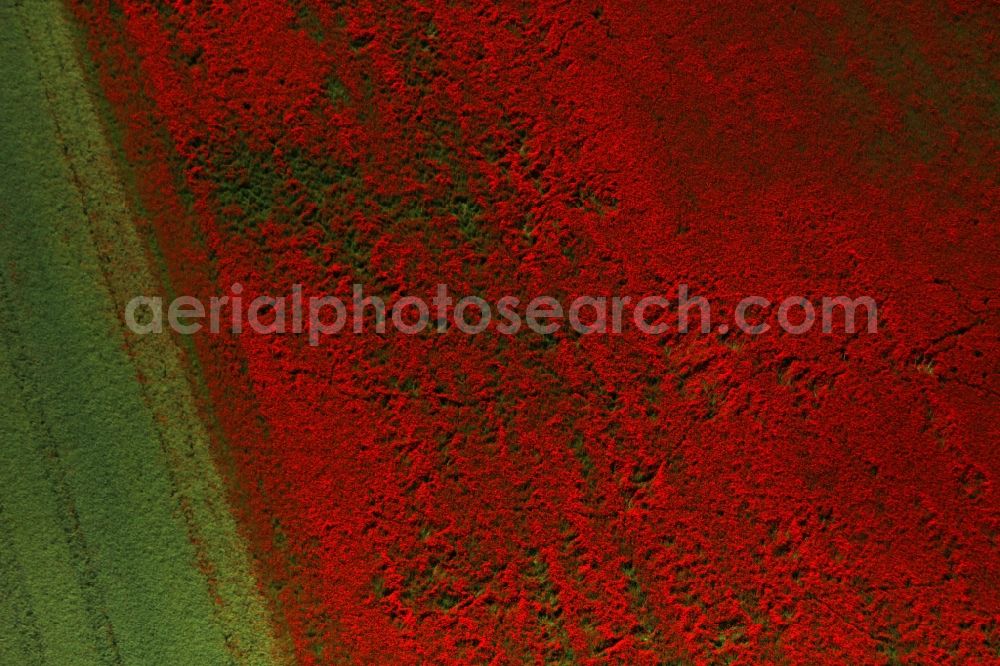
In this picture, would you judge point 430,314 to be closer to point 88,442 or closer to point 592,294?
point 592,294

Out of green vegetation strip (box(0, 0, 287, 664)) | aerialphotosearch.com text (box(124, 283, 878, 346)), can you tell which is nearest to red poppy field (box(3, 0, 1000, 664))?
aerialphotosearch.com text (box(124, 283, 878, 346))

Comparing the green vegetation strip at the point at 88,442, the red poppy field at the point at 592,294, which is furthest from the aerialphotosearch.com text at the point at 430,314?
the green vegetation strip at the point at 88,442

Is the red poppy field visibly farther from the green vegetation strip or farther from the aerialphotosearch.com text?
the green vegetation strip

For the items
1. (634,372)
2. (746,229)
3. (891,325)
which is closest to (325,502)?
(634,372)

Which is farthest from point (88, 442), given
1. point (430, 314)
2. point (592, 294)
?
point (592, 294)

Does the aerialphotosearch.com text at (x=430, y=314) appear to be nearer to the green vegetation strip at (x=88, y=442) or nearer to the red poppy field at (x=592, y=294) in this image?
the red poppy field at (x=592, y=294)

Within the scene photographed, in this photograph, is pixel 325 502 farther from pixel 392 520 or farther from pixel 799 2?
pixel 799 2
